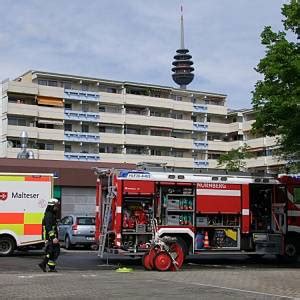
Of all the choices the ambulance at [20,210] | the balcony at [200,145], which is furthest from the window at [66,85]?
the ambulance at [20,210]

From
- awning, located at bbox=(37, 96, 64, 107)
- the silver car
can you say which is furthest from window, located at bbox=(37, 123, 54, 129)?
the silver car

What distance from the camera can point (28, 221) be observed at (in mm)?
21156

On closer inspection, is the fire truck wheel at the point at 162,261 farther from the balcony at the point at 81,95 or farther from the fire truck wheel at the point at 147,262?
the balcony at the point at 81,95

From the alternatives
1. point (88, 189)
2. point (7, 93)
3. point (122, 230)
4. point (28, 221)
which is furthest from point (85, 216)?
point (7, 93)

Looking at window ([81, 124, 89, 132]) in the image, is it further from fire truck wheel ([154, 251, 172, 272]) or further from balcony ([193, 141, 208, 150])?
fire truck wheel ([154, 251, 172, 272])

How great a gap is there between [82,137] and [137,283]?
2473 inches

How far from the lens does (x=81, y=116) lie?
75125mm

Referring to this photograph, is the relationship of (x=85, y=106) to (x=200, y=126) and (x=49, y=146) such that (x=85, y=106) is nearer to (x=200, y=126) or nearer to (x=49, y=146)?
(x=49, y=146)

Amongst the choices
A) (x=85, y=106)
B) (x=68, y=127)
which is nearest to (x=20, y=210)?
(x=68, y=127)

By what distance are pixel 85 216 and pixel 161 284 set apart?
13949 mm

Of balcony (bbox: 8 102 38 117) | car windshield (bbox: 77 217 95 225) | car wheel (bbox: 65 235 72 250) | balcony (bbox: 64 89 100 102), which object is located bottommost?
car wheel (bbox: 65 235 72 250)

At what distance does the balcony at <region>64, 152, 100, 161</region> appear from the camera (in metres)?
73.6

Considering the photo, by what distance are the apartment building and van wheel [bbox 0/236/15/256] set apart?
48303mm

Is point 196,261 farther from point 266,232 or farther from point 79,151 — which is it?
point 79,151
